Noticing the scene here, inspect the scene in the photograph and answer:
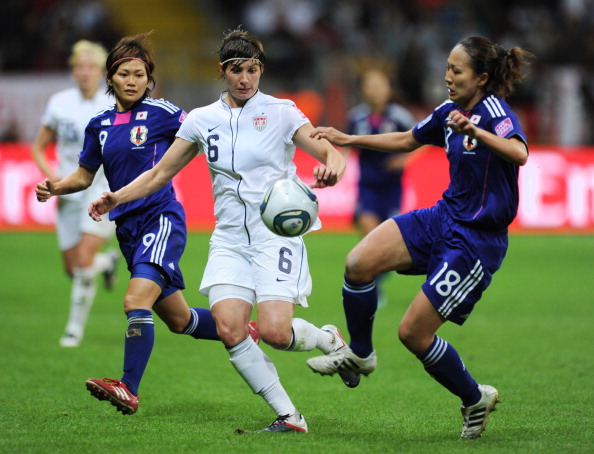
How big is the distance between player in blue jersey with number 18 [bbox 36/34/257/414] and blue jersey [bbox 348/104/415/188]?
5045 millimetres

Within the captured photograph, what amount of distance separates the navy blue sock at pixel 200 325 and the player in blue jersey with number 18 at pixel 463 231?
1.44 m

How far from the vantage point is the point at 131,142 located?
645 centimetres

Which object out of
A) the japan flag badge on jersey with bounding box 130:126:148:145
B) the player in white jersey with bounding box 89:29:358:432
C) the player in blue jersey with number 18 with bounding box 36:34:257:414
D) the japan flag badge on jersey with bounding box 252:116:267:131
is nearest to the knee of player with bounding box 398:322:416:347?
the player in white jersey with bounding box 89:29:358:432

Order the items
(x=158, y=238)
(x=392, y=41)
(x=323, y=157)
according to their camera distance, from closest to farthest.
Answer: (x=323, y=157)
(x=158, y=238)
(x=392, y=41)

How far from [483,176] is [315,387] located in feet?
8.43

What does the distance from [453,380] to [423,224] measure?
95 cm

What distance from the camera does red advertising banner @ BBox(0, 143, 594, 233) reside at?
678 inches

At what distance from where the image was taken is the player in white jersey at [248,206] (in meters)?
5.71

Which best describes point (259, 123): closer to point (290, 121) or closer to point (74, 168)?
point (290, 121)

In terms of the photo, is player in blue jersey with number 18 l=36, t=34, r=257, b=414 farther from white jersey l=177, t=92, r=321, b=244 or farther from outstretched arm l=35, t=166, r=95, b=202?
white jersey l=177, t=92, r=321, b=244

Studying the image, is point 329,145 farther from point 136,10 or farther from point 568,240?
point 136,10

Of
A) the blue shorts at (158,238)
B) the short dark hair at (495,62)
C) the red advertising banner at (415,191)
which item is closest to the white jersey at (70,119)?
the blue shorts at (158,238)

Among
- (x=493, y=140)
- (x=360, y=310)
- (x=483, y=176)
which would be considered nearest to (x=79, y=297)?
(x=360, y=310)

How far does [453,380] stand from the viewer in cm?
562
